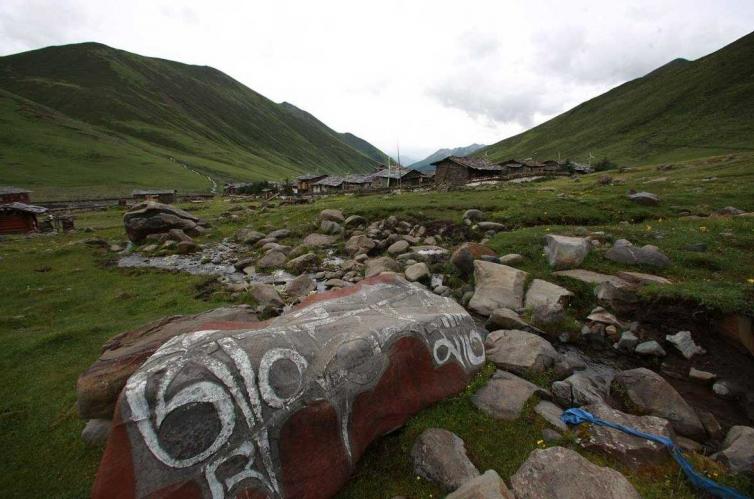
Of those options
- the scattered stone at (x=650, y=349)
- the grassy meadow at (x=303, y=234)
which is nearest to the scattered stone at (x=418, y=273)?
the grassy meadow at (x=303, y=234)

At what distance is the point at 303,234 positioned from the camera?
87.1 ft

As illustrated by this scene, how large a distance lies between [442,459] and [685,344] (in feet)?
26.6

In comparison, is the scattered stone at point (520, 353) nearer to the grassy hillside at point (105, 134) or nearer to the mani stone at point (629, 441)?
the mani stone at point (629, 441)

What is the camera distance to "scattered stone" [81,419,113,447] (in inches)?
273

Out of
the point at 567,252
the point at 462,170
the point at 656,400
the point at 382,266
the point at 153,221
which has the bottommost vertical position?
the point at 656,400

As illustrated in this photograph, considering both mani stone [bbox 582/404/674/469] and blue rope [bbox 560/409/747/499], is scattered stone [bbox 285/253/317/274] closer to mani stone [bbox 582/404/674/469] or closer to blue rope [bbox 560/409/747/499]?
blue rope [bbox 560/409/747/499]

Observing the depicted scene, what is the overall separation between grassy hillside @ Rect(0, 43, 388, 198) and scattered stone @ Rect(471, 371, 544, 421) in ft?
282

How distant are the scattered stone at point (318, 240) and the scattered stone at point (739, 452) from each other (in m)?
Result: 20.3

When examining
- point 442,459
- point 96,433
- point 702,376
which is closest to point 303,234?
point 96,433

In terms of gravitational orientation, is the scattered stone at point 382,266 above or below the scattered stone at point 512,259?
below

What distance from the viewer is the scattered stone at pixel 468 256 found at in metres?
15.4

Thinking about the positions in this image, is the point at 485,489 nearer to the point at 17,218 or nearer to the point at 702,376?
the point at 702,376

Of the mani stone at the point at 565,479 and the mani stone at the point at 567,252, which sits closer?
the mani stone at the point at 565,479

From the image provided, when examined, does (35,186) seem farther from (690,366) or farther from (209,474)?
(690,366)
